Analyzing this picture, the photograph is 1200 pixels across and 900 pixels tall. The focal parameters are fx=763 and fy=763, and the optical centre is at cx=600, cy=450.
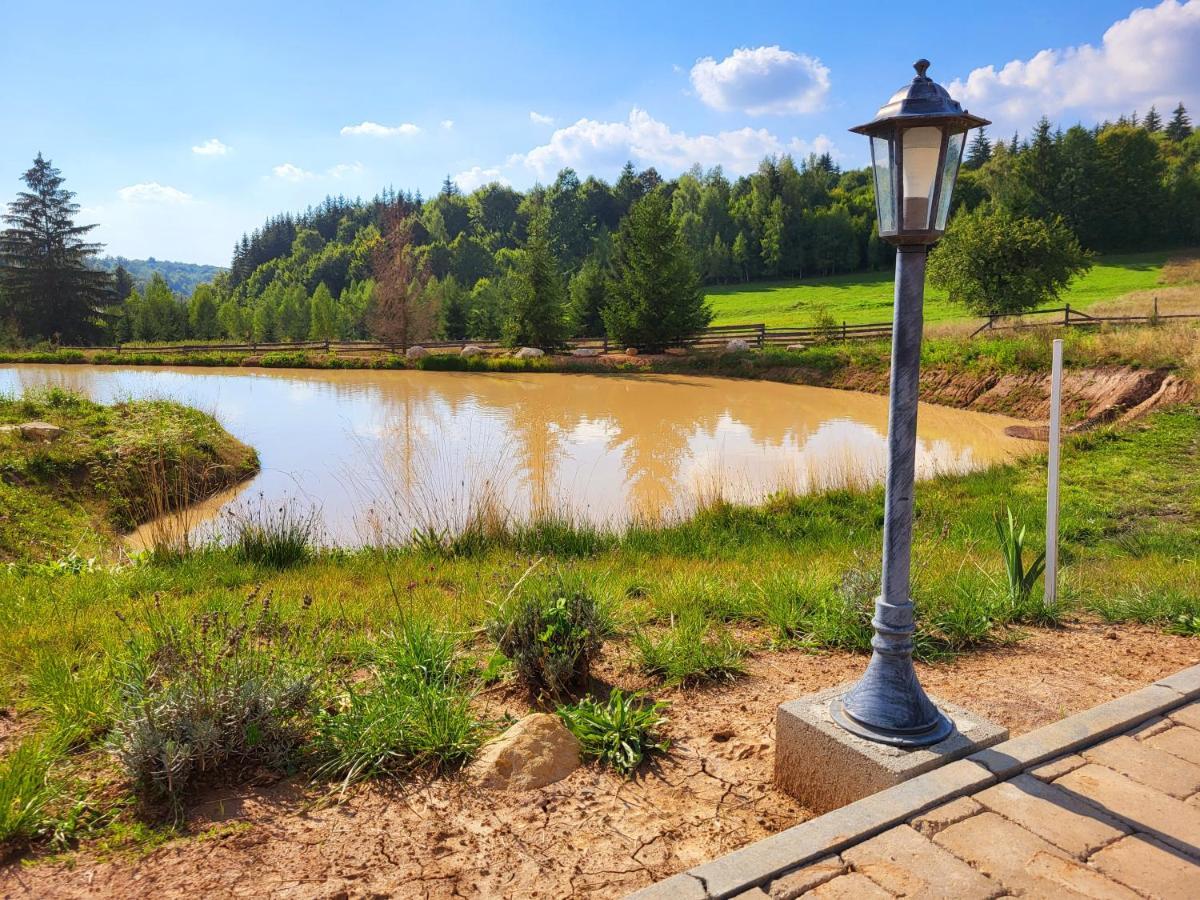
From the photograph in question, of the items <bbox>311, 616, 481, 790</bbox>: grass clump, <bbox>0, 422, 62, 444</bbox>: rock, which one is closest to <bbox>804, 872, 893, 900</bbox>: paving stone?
<bbox>311, 616, 481, 790</bbox>: grass clump

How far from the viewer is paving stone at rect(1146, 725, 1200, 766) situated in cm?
258

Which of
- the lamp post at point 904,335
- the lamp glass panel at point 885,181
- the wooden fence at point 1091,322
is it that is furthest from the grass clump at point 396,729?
the wooden fence at point 1091,322

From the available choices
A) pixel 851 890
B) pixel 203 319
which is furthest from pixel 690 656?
pixel 203 319

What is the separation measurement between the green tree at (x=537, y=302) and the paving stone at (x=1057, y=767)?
2958 cm

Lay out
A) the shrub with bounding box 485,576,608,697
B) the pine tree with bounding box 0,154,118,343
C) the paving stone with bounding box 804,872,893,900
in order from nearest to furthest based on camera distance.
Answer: the paving stone with bounding box 804,872,893,900 < the shrub with bounding box 485,576,608,697 < the pine tree with bounding box 0,154,118,343

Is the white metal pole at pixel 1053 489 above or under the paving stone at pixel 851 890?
above

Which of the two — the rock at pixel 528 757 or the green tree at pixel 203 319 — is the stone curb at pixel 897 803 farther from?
the green tree at pixel 203 319

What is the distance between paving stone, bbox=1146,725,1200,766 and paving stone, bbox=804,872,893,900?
141 cm

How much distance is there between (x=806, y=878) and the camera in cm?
194

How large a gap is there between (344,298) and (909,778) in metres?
57.8

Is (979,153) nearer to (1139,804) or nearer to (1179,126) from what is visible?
(1179,126)

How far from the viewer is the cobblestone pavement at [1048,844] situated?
1.90m

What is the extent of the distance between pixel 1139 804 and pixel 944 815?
2.04ft

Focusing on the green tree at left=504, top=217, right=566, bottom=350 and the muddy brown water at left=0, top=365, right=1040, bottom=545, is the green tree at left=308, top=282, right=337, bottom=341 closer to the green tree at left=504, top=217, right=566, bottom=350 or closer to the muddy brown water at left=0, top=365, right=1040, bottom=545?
the green tree at left=504, top=217, right=566, bottom=350
